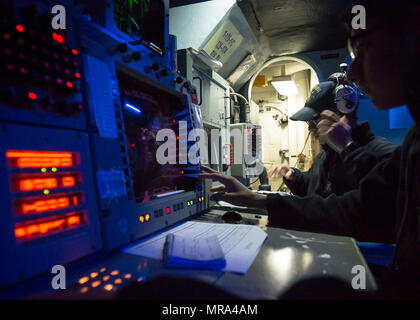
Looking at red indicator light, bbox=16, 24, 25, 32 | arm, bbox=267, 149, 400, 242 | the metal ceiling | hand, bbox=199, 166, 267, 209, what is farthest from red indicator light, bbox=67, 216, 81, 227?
the metal ceiling

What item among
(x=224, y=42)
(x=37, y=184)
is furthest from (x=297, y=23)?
(x=37, y=184)

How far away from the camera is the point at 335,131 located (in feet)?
5.28

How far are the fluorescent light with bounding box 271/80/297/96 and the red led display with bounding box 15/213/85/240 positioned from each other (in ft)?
14.9

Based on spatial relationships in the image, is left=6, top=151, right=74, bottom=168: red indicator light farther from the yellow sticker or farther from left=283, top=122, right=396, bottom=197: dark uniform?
the yellow sticker

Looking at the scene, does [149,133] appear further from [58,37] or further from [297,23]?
[297,23]

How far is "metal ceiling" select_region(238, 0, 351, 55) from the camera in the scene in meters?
2.64

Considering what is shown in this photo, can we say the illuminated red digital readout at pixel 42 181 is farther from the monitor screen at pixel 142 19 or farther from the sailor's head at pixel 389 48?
the sailor's head at pixel 389 48

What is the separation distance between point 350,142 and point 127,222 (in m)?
1.53

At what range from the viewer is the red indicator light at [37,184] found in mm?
507

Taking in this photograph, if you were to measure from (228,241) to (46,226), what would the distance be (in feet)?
1.67

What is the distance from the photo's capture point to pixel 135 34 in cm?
108

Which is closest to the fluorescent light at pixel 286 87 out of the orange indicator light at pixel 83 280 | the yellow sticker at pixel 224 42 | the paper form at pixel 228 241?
the yellow sticker at pixel 224 42

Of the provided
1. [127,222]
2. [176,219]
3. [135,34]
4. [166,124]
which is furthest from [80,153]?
[135,34]

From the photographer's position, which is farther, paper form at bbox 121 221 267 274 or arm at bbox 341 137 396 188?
arm at bbox 341 137 396 188
